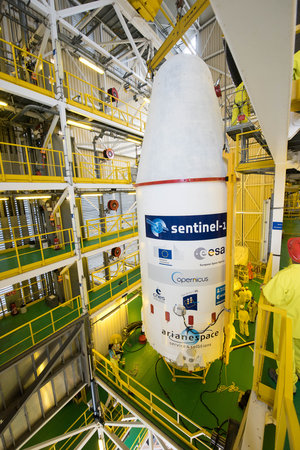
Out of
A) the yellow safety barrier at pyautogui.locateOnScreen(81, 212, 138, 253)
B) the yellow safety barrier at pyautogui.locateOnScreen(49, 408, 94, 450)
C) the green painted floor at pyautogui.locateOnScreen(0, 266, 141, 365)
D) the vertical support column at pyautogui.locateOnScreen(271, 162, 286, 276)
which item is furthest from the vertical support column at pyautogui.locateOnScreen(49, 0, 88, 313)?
the vertical support column at pyautogui.locateOnScreen(271, 162, 286, 276)

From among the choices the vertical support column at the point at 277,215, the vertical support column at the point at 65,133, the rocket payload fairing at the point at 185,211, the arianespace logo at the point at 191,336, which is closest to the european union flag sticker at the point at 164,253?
the rocket payload fairing at the point at 185,211

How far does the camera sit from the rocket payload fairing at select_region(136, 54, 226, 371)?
3998 mm

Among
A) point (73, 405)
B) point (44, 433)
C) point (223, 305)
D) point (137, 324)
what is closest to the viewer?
point (223, 305)

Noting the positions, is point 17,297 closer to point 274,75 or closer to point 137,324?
point 137,324

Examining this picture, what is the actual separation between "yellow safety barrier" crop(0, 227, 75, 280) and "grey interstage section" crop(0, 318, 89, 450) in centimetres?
259

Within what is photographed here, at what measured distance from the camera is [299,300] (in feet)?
10.3

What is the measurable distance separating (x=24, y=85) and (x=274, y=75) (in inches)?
295

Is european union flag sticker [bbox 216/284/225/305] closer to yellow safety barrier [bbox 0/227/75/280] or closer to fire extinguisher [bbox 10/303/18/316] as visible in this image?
yellow safety barrier [bbox 0/227/75/280]

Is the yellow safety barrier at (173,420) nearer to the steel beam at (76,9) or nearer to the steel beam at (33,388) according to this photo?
the steel beam at (33,388)

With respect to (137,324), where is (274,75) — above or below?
above

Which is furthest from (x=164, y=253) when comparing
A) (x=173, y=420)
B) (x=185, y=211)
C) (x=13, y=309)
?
(x=13, y=309)

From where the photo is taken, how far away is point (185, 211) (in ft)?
13.1

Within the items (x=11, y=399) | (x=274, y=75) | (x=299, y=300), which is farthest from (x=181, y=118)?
(x=11, y=399)

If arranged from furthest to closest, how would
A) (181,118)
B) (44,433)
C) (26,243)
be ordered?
(26,243) → (44,433) → (181,118)
